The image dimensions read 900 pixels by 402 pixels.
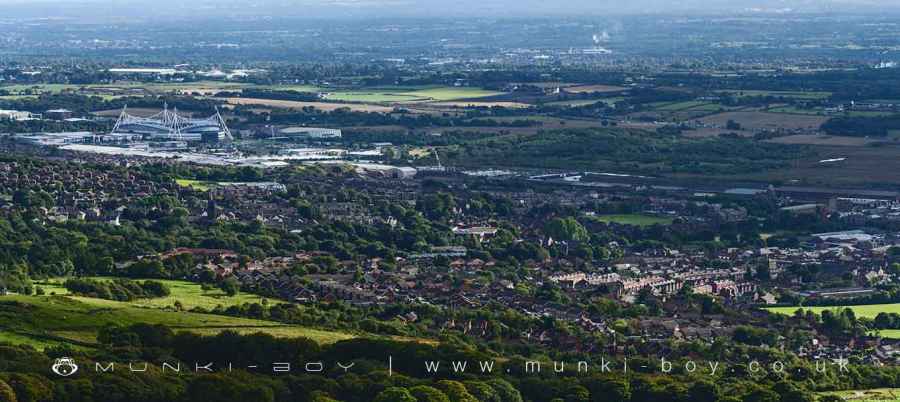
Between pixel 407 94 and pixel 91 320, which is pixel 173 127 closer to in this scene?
pixel 407 94

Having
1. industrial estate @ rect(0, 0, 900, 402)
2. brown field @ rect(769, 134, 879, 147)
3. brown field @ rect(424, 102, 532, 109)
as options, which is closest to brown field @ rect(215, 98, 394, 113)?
industrial estate @ rect(0, 0, 900, 402)

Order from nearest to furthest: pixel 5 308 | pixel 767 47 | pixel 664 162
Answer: pixel 5 308 < pixel 664 162 < pixel 767 47

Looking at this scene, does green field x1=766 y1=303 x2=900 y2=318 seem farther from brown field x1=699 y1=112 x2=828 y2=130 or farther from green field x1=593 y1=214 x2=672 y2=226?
brown field x1=699 y1=112 x2=828 y2=130

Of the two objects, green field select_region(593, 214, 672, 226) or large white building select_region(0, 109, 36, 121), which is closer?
green field select_region(593, 214, 672, 226)

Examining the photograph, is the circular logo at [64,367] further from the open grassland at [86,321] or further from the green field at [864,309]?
the green field at [864,309]

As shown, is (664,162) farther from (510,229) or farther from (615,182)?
(510,229)

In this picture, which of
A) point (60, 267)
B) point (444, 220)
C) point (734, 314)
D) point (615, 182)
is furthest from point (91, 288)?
point (615, 182)

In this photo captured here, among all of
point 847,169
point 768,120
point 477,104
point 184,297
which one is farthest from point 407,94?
point 184,297
